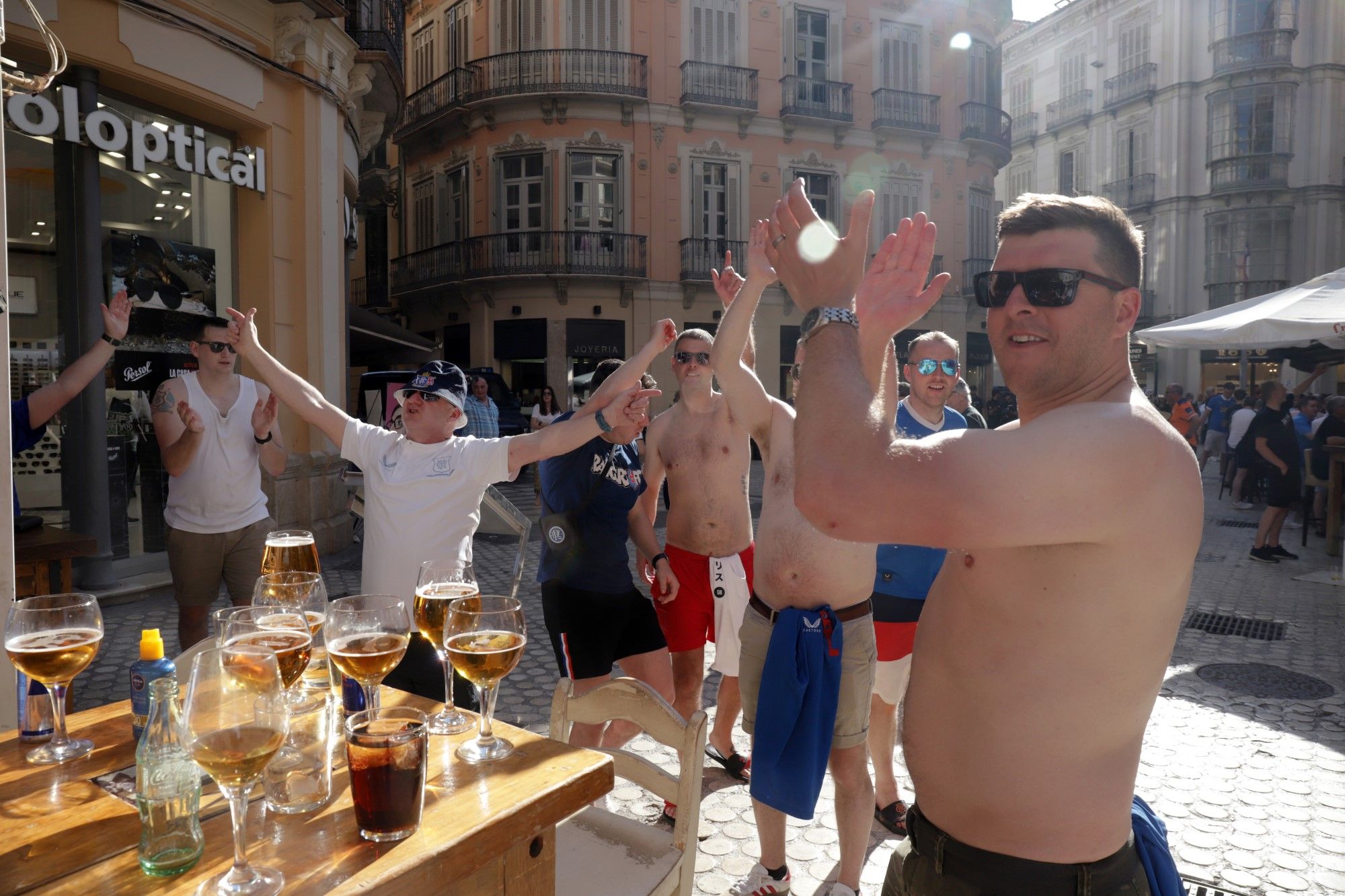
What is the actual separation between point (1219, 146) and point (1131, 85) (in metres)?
4.17

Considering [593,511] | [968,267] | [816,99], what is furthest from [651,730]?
[968,267]

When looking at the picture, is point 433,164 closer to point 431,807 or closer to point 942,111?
point 942,111

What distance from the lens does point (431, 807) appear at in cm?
175

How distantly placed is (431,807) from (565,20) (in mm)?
23916

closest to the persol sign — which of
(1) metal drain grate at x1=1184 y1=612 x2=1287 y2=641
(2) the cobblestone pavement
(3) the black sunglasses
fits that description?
(2) the cobblestone pavement

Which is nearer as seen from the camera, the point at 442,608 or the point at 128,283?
the point at 442,608

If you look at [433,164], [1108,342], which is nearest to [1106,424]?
[1108,342]

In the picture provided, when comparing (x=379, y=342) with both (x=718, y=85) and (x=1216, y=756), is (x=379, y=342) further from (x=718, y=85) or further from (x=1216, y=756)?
(x=1216, y=756)

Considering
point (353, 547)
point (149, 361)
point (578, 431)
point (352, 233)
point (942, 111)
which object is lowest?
point (353, 547)

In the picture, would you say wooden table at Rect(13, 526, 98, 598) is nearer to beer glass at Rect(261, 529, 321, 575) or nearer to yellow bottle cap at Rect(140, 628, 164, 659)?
beer glass at Rect(261, 529, 321, 575)

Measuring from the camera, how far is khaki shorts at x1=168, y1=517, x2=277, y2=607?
4.74 m

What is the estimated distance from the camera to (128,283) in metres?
7.88

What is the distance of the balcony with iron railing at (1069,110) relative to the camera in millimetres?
34531

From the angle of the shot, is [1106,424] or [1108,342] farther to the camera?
[1108,342]
